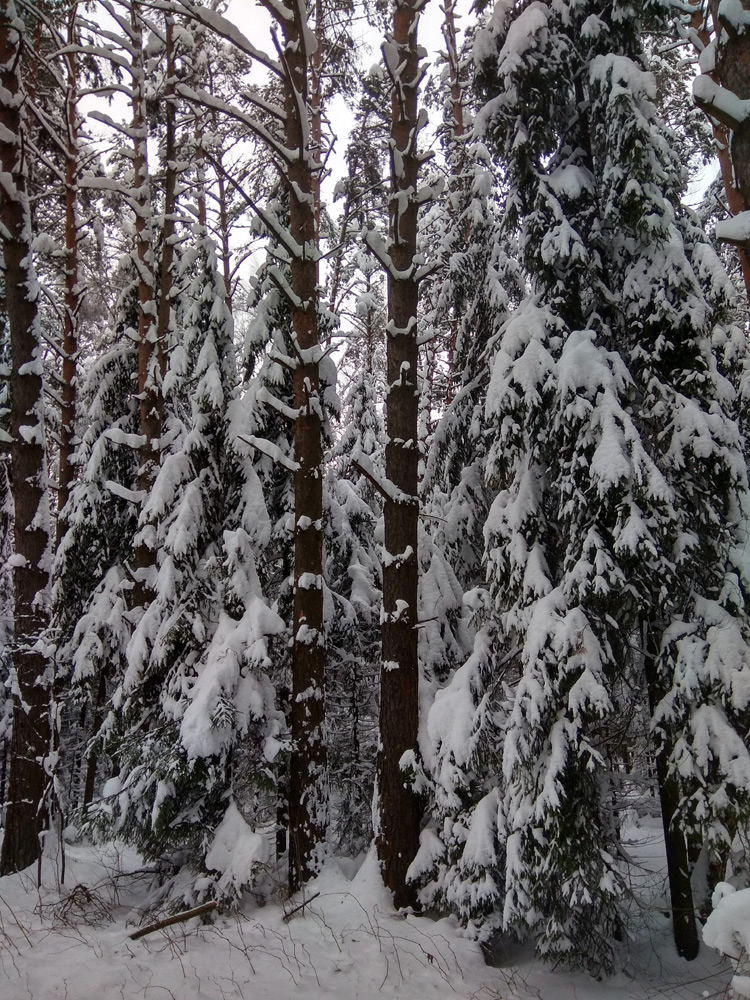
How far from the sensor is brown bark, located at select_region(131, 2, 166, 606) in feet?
30.6

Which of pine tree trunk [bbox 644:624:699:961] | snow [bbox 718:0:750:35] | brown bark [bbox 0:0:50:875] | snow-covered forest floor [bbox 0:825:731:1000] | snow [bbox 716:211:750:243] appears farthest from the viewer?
brown bark [bbox 0:0:50:875]

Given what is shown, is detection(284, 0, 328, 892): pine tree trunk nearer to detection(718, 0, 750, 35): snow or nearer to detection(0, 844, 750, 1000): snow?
detection(0, 844, 750, 1000): snow

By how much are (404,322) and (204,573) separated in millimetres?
3671

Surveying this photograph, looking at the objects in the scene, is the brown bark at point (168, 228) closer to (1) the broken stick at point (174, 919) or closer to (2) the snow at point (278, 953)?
(2) the snow at point (278, 953)

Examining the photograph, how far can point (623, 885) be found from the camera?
543 cm

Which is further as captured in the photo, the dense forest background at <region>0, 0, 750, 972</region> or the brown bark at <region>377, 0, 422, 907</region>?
the brown bark at <region>377, 0, 422, 907</region>

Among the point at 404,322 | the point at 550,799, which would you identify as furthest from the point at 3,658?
the point at 550,799

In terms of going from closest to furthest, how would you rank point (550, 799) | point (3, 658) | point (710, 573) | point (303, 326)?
1. point (550, 799)
2. point (710, 573)
3. point (303, 326)
4. point (3, 658)

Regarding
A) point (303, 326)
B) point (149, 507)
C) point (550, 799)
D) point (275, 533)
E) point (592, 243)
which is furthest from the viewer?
point (275, 533)

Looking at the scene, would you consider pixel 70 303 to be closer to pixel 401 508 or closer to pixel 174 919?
pixel 401 508

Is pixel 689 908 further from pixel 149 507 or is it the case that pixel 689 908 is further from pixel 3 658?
pixel 3 658

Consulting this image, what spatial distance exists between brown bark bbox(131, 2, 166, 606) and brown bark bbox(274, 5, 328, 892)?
9.77 feet

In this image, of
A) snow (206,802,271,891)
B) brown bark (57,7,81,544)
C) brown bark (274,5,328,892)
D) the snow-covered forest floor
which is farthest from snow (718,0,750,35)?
brown bark (57,7,81,544)

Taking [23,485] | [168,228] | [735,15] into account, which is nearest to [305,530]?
[23,485]
